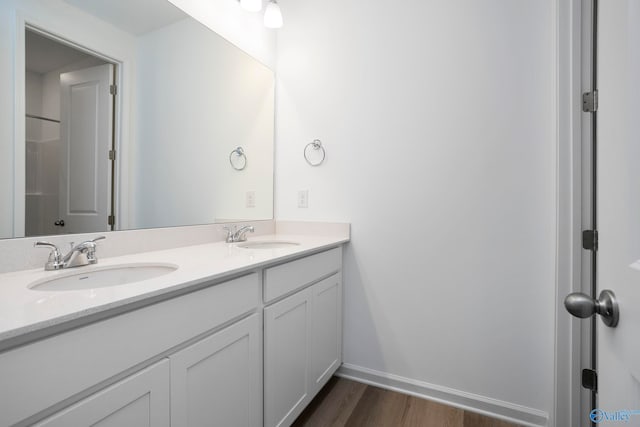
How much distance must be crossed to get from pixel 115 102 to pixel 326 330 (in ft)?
4.69

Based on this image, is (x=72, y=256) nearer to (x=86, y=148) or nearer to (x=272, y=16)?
(x=86, y=148)

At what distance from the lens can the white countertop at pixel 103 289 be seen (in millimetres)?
562

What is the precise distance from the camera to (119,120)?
4.13ft

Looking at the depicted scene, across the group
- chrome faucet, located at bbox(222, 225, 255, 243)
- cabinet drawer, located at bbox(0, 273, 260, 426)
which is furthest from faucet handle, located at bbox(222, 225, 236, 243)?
cabinet drawer, located at bbox(0, 273, 260, 426)

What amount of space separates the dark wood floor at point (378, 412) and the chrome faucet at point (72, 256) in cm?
115

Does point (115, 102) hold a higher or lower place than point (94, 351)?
higher

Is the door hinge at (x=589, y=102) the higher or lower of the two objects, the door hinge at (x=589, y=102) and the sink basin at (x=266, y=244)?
the higher

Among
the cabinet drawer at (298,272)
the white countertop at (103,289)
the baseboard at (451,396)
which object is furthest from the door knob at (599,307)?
the baseboard at (451,396)

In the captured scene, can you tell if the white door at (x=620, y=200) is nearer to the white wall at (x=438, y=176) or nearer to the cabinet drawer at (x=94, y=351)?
the cabinet drawer at (x=94, y=351)

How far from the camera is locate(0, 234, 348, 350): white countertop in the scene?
22.1 inches

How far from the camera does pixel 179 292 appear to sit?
0.83 m

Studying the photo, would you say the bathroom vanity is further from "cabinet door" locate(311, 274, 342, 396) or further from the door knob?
Answer: the door knob

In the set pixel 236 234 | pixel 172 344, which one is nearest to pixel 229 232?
pixel 236 234

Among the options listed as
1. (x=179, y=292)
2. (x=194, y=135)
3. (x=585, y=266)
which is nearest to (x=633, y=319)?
(x=179, y=292)
